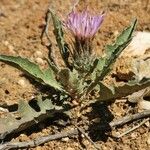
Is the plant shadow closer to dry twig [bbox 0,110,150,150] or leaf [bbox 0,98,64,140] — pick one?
dry twig [bbox 0,110,150,150]

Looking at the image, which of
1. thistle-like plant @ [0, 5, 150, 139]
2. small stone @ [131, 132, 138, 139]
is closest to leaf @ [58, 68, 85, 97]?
thistle-like plant @ [0, 5, 150, 139]

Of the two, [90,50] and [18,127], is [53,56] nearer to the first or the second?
[90,50]

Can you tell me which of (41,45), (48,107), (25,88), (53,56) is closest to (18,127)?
(48,107)

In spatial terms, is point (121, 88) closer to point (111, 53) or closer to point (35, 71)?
point (111, 53)

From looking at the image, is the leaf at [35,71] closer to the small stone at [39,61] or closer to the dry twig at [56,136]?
the dry twig at [56,136]

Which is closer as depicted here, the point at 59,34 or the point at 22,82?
the point at 59,34

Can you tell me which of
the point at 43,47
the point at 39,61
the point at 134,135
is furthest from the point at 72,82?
the point at 43,47

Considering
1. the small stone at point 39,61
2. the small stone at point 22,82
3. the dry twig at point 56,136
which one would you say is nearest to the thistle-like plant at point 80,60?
the dry twig at point 56,136

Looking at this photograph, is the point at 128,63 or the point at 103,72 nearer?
the point at 103,72
